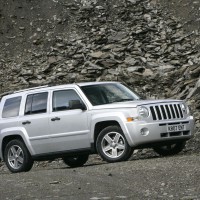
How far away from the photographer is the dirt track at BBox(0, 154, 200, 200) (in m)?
8.85

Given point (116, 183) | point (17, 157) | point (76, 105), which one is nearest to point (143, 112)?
A: point (76, 105)

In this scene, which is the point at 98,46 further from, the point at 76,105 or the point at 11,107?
the point at 76,105

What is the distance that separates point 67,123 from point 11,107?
1813mm

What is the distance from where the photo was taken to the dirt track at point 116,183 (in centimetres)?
885

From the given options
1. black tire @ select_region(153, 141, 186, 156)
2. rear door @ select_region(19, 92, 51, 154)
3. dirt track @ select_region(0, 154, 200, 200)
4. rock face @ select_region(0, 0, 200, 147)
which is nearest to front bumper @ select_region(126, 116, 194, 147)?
dirt track @ select_region(0, 154, 200, 200)

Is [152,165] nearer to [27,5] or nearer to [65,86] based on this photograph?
[65,86]

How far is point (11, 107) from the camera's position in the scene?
583 inches

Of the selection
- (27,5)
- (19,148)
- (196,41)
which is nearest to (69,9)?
(27,5)

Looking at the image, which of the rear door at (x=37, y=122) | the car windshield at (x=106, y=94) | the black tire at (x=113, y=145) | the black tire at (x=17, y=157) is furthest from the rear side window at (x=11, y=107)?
the black tire at (x=113, y=145)

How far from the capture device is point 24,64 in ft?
95.7

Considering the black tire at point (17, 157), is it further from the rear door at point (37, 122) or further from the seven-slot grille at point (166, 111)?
the seven-slot grille at point (166, 111)

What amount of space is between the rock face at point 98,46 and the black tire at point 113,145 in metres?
8.77

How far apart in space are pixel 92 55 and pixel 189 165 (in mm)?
17142

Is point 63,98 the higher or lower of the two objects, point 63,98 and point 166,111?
the higher
